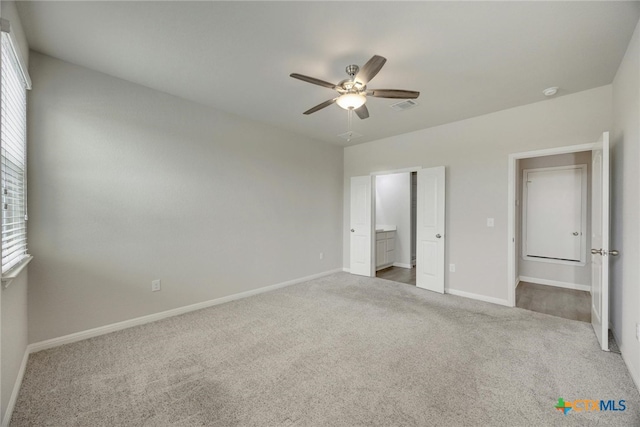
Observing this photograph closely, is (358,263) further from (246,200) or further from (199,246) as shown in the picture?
(199,246)

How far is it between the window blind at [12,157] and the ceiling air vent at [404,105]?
3340mm

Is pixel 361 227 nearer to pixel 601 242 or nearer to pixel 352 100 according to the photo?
pixel 352 100

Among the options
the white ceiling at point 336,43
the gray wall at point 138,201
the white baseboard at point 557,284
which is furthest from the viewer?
the white baseboard at point 557,284

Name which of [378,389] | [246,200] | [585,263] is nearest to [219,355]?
[378,389]

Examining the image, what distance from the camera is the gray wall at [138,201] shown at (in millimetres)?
2461

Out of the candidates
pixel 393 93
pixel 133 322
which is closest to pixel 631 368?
pixel 393 93

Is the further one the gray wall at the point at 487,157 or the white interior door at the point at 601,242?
the gray wall at the point at 487,157

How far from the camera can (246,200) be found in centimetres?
397

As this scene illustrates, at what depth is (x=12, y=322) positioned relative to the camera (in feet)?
6.21

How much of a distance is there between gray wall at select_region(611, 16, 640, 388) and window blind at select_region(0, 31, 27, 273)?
4.22 m

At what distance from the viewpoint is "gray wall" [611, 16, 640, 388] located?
200 cm

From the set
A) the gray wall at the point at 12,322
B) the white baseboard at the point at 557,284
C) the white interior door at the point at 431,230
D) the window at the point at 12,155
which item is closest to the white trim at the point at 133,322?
Answer: the gray wall at the point at 12,322

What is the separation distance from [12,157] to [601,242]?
16.0 feet

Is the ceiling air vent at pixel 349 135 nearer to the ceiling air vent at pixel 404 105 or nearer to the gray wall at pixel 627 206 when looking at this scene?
the ceiling air vent at pixel 404 105
